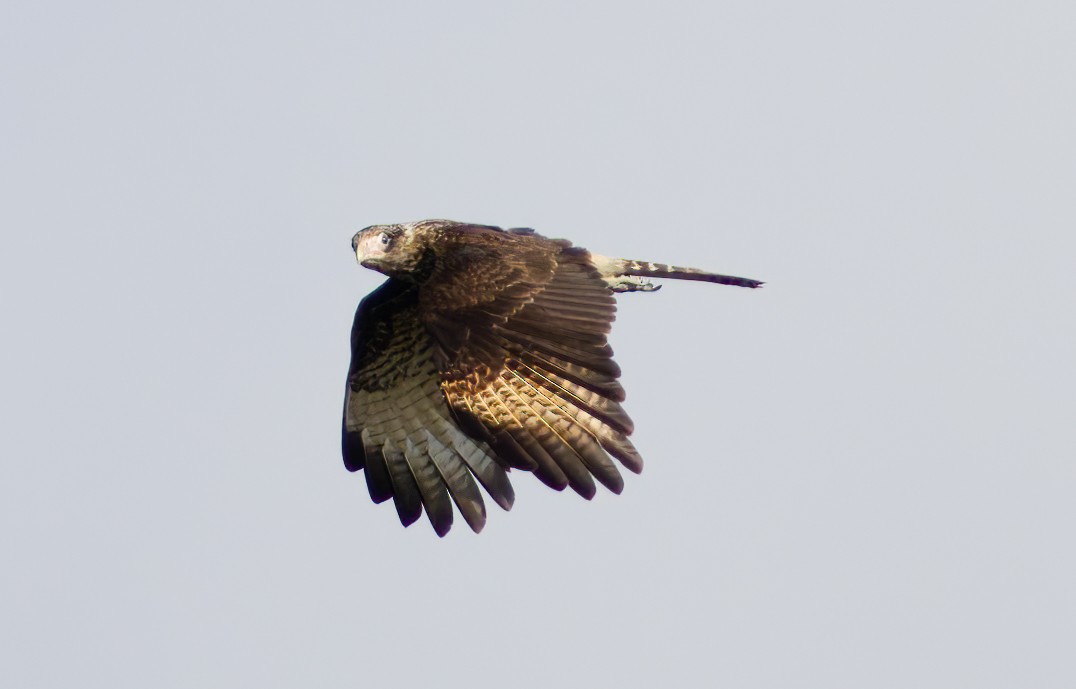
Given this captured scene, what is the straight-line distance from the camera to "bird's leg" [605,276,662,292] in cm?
1048

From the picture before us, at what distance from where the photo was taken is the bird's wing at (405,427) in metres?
10.2

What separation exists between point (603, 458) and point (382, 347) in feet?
6.05

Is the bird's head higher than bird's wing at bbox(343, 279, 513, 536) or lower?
higher

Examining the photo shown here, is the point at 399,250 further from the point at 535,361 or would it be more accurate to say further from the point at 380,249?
the point at 535,361

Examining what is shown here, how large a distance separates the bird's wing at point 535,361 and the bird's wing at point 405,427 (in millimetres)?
576

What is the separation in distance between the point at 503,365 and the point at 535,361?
0.60 ft

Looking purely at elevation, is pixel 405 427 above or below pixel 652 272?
below

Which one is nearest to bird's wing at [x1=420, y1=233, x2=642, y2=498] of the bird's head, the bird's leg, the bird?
the bird

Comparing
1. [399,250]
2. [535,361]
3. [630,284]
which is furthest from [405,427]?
[630,284]

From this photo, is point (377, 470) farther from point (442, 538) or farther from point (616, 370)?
point (616, 370)

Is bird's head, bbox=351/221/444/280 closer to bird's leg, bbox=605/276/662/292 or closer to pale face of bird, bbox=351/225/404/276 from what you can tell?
pale face of bird, bbox=351/225/404/276

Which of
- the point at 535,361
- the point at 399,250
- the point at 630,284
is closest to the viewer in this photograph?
the point at 535,361

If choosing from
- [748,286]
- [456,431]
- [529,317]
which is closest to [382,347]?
[456,431]

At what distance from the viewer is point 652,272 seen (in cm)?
1067
